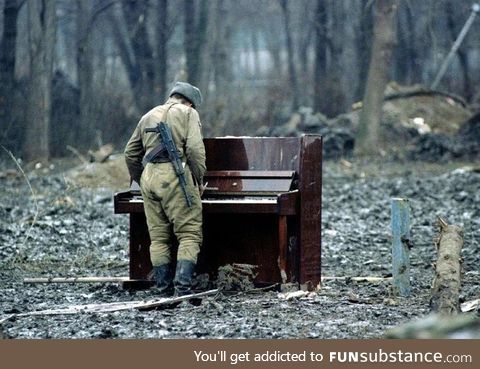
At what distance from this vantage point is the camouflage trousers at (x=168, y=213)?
1174 centimetres

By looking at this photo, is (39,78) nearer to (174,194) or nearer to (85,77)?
(85,77)

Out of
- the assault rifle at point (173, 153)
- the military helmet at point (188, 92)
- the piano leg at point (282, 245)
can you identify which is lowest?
the piano leg at point (282, 245)

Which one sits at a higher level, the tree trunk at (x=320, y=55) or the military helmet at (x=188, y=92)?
the tree trunk at (x=320, y=55)

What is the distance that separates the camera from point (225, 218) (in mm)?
12500

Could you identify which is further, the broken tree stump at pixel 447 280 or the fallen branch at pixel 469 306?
the fallen branch at pixel 469 306

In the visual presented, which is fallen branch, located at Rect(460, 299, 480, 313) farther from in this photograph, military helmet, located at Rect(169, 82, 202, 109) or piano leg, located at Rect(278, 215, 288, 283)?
military helmet, located at Rect(169, 82, 202, 109)

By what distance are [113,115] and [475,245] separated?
20.4 metres

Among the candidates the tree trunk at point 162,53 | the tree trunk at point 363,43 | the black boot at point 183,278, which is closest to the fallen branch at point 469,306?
the black boot at point 183,278

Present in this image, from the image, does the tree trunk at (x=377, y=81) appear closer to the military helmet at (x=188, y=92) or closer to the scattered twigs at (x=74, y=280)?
the scattered twigs at (x=74, y=280)

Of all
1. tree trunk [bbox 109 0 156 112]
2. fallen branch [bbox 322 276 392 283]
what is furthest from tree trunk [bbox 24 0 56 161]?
fallen branch [bbox 322 276 392 283]

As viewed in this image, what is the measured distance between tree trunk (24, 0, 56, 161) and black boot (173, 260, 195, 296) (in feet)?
68.6

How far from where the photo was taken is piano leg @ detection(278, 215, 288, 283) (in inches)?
467

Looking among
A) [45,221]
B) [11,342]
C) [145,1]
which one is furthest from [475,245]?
[145,1]

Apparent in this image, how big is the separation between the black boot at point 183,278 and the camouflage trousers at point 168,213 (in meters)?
0.06
